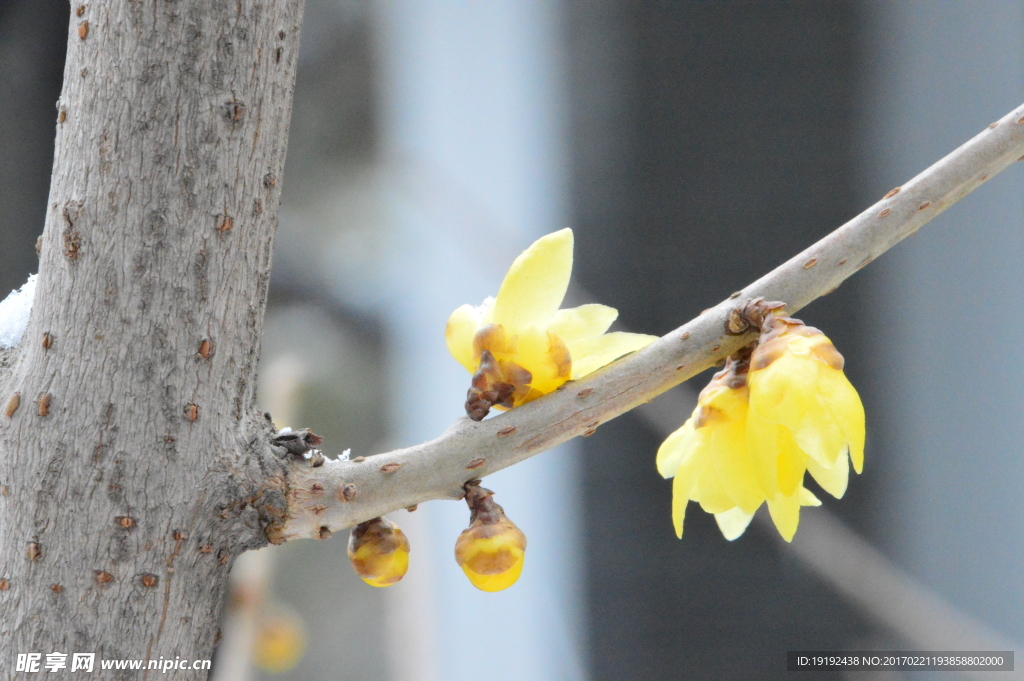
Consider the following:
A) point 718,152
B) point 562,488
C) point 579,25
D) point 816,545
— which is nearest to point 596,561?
point 562,488

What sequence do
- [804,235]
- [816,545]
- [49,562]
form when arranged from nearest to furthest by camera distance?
[49,562] < [816,545] < [804,235]

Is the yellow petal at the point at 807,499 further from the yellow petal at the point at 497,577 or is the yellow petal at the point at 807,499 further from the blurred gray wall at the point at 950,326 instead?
the blurred gray wall at the point at 950,326

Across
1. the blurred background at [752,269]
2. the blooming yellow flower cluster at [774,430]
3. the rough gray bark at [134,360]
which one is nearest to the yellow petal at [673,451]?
the blooming yellow flower cluster at [774,430]

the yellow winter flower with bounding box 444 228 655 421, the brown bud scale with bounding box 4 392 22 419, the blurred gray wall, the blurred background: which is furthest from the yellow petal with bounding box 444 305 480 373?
the blurred gray wall

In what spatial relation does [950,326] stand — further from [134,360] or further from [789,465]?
[134,360]

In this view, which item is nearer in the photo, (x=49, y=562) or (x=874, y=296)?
(x=49, y=562)

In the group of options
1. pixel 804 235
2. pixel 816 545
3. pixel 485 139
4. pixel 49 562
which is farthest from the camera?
pixel 485 139

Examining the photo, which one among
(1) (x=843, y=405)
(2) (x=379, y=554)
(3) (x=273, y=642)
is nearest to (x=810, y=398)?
(1) (x=843, y=405)

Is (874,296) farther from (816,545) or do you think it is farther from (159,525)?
(159,525)
